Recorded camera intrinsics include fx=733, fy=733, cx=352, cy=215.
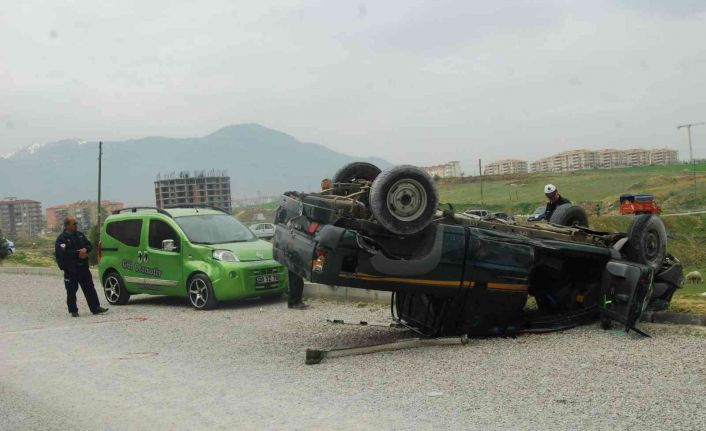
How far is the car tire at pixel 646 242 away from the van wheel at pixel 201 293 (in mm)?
7223

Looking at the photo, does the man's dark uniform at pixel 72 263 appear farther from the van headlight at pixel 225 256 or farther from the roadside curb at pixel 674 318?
the roadside curb at pixel 674 318

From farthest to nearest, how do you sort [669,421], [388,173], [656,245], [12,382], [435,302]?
[656,245] < [435,302] < [388,173] < [12,382] < [669,421]

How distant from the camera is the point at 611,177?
67500 mm

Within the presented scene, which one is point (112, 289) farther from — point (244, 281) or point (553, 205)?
point (553, 205)

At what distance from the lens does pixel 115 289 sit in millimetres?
14891

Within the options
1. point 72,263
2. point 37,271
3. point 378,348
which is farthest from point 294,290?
point 37,271

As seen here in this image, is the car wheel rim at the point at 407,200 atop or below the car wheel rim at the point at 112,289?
atop

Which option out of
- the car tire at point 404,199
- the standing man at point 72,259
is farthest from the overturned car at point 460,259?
the standing man at point 72,259

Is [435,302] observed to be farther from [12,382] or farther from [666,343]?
[12,382]

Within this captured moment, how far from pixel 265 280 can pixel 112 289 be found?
11.6ft

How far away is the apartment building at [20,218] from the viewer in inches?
5021

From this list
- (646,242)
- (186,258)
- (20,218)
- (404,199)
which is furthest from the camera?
(20,218)

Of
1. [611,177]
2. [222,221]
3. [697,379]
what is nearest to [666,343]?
[697,379]

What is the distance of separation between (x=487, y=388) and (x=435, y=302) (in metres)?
2.52
